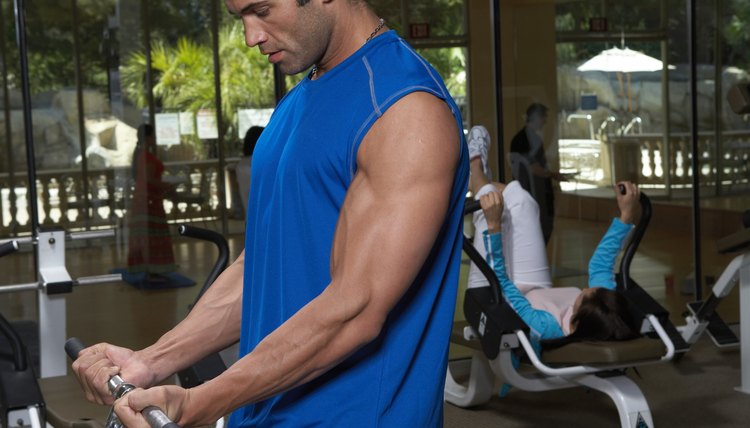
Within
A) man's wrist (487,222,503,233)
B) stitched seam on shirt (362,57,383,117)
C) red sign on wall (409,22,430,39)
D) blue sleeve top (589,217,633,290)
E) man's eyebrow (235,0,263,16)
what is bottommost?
blue sleeve top (589,217,633,290)

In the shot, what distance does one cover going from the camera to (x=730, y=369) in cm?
560

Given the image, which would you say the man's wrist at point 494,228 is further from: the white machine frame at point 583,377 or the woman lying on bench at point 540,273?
the white machine frame at point 583,377

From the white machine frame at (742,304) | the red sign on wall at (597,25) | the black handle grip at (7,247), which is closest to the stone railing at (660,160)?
the red sign on wall at (597,25)

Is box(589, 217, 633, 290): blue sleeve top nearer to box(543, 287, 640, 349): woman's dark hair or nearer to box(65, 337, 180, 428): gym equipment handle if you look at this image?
box(543, 287, 640, 349): woman's dark hair

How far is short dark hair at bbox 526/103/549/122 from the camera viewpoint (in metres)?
6.09

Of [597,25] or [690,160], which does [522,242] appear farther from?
[690,160]

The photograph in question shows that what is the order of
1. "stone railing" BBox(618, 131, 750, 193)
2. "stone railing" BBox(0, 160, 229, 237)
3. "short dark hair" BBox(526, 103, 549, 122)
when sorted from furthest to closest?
"stone railing" BBox(618, 131, 750, 193)
"short dark hair" BBox(526, 103, 549, 122)
"stone railing" BBox(0, 160, 229, 237)

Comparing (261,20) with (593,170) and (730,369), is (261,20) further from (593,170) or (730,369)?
(593,170)

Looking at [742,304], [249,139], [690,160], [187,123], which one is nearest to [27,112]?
[187,123]

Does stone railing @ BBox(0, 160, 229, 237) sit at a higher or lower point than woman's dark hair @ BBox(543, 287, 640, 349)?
higher

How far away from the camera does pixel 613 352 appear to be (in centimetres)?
381

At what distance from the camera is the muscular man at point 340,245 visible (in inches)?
46.5

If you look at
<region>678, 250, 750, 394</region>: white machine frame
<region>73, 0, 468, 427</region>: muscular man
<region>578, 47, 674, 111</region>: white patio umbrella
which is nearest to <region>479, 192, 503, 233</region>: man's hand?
<region>678, 250, 750, 394</region>: white machine frame

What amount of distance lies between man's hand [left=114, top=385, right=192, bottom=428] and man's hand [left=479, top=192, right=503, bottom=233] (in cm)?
325
